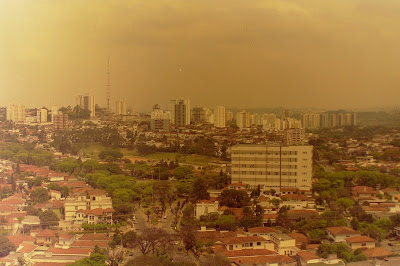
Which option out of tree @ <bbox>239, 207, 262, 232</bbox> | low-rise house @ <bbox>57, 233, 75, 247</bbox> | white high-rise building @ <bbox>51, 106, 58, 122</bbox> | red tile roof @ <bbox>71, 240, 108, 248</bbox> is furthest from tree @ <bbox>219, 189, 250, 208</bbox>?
white high-rise building @ <bbox>51, 106, 58, 122</bbox>

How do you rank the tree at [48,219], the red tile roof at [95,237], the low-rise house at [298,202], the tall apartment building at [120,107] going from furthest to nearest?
the tall apartment building at [120,107]
the low-rise house at [298,202]
the tree at [48,219]
the red tile roof at [95,237]

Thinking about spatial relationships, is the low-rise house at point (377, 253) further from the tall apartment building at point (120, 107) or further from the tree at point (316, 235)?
the tall apartment building at point (120, 107)

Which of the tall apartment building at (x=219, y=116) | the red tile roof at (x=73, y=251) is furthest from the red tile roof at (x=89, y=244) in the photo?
the tall apartment building at (x=219, y=116)

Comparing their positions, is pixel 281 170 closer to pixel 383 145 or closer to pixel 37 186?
pixel 383 145

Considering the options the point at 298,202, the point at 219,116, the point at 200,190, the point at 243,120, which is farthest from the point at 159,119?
the point at 298,202

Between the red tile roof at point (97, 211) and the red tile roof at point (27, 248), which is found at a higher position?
the red tile roof at point (97, 211)
